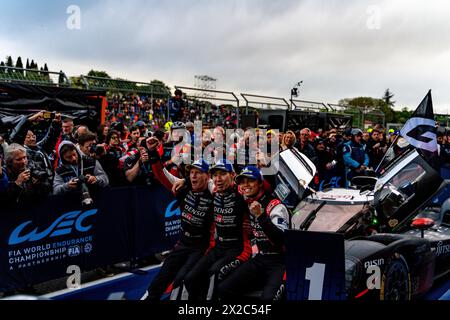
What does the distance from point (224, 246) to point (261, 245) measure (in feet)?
1.63

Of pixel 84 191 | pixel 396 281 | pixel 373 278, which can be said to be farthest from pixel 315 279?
pixel 84 191

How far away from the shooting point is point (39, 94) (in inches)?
342

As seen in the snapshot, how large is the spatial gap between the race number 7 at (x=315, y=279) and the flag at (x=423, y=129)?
8.20 feet

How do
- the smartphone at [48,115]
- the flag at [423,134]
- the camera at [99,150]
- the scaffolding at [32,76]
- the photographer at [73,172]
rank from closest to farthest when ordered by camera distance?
the flag at [423,134] → the photographer at [73,172] → the camera at [99,150] → the smartphone at [48,115] → the scaffolding at [32,76]

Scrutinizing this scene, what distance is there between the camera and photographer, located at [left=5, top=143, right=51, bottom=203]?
4762 millimetres

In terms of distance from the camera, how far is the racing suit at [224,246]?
421 centimetres

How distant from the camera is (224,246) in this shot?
4.48 meters

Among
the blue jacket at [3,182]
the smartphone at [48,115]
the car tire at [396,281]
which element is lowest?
the car tire at [396,281]

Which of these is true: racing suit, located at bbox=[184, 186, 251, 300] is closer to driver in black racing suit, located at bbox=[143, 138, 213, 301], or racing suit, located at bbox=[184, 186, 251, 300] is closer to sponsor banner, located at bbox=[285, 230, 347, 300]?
driver in black racing suit, located at bbox=[143, 138, 213, 301]

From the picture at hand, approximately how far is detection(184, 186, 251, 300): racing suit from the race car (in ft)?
1.70

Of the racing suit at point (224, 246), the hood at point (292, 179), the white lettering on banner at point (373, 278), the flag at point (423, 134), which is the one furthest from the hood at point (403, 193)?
the racing suit at point (224, 246)

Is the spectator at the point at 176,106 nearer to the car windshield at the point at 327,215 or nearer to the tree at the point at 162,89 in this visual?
the tree at the point at 162,89
